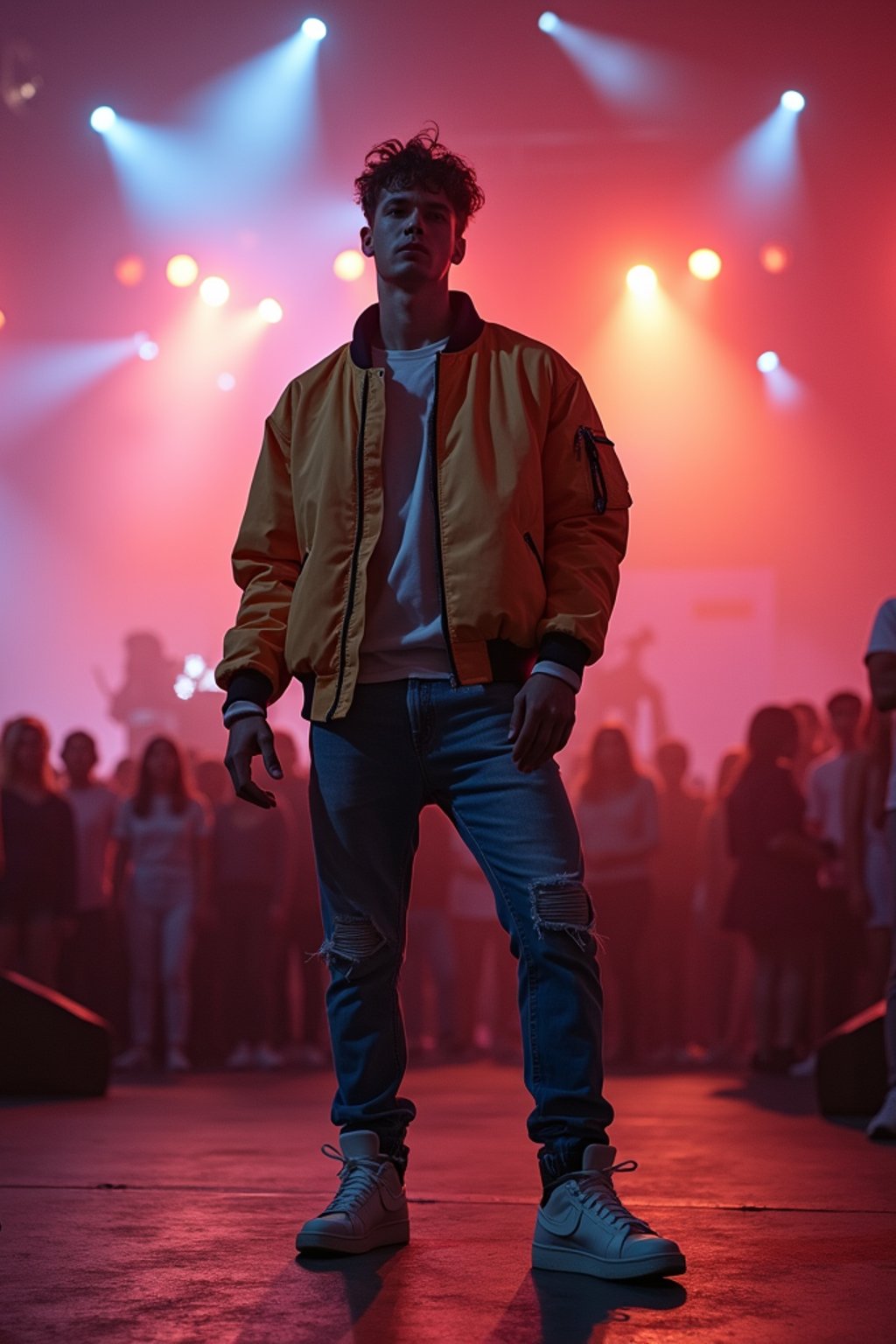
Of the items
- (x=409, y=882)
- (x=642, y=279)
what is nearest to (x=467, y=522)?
(x=409, y=882)

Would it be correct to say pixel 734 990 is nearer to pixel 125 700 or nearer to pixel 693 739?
pixel 693 739

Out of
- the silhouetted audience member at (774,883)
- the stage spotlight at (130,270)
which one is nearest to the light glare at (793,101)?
the stage spotlight at (130,270)

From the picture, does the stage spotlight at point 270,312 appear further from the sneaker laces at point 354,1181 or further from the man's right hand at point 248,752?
the sneaker laces at point 354,1181

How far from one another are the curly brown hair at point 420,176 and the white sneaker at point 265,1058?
4384 millimetres

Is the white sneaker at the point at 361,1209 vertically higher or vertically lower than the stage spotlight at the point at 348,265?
lower

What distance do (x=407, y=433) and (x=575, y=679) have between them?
0.44 metres

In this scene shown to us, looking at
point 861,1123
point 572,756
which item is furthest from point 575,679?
point 572,756

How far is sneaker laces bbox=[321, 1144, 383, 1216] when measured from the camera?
204 cm

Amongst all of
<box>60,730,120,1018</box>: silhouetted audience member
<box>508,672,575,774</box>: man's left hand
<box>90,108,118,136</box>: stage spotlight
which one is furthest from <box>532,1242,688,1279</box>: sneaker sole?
<box>90,108,118,136</box>: stage spotlight

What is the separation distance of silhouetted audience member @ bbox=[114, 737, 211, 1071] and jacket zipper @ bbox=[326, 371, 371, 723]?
4244 mm

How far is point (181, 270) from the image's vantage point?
466 inches

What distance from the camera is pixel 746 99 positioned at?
1074 centimetres

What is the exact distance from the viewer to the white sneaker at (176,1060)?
19.7 ft

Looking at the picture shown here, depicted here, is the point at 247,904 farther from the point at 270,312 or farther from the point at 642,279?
the point at 270,312
